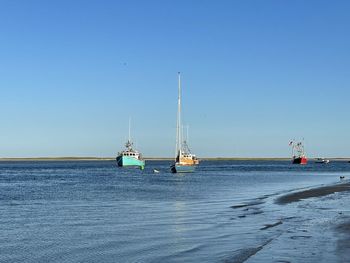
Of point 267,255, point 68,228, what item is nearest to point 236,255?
point 267,255

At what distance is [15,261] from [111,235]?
25.8 ft

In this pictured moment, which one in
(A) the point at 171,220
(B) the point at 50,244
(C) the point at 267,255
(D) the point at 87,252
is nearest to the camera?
(C) the point at 267,255

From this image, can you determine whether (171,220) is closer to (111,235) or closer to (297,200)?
(111,235)

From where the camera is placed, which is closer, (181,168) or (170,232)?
(170,232)

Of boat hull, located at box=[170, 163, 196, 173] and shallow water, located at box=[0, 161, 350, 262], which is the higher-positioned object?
boat hull, located at box=[170, 163, 196, 173]

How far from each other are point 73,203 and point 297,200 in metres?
20.9

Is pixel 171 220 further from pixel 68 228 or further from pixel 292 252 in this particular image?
pixel 292 252

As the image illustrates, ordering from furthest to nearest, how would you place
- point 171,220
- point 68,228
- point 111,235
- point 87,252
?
point 171,220 → point 68,228 → point 111,235 → point 87,252

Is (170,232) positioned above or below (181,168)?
below

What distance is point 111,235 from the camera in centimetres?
3011

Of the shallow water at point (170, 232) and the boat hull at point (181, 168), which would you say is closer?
the shallow water at point (170, 232)

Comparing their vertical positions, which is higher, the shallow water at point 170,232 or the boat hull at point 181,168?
the boat hull at point 181,168

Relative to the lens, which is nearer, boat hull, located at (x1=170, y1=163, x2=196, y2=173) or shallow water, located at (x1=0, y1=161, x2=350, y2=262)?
shallow water, located at (x1=0, y1=161, x2=350, y2=262)

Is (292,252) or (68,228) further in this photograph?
(68,228)
